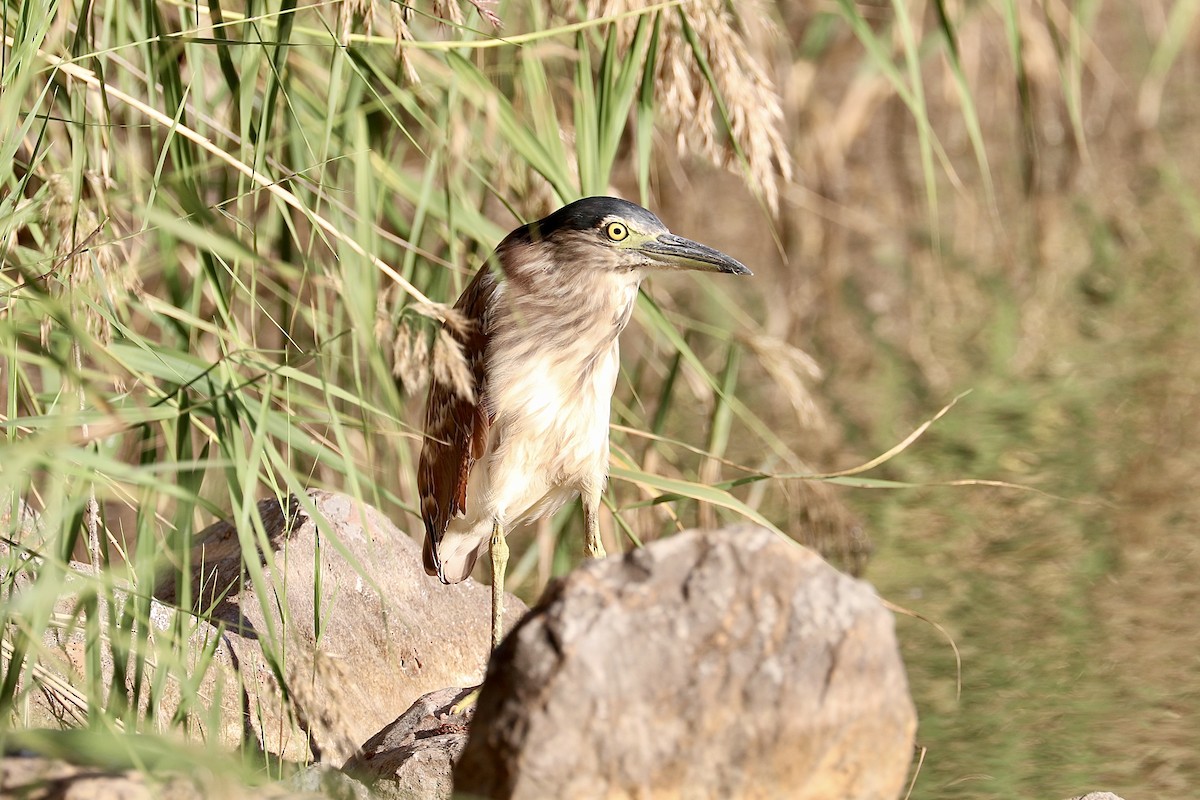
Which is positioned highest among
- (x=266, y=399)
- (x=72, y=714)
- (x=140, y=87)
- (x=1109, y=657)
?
(x=140, y=87)

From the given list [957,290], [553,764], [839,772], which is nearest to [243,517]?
[553,764]

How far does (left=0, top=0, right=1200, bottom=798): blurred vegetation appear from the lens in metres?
2.65

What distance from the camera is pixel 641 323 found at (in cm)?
446

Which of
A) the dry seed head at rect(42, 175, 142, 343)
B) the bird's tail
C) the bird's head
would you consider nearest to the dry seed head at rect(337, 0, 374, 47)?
the dry seed head at rect(42, 175, 142, 343)

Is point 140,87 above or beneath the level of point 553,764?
above

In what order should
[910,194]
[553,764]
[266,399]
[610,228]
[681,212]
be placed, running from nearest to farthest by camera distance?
[553,764] < [266,399] < [610,228] < [681,212] < [910,194]

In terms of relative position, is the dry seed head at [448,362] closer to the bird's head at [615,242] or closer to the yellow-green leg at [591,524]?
the bird's head at [615,242]

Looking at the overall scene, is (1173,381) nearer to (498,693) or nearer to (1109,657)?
(1109,657)

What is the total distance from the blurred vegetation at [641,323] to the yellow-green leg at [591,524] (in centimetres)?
4

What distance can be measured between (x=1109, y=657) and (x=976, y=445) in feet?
5.60

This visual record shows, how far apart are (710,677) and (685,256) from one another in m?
1.32

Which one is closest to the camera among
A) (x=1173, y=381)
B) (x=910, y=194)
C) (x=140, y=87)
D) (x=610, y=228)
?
(x=610, y=228)

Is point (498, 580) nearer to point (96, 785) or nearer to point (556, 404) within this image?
point (556, 404)

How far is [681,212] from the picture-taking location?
7.59 metres
